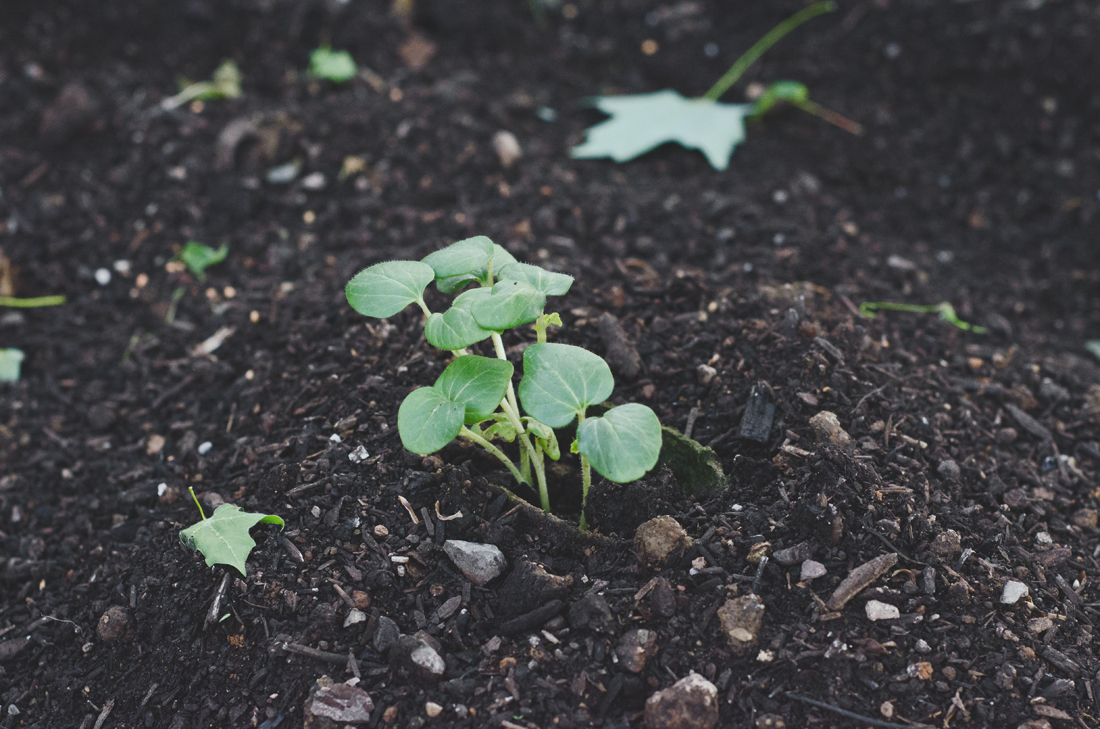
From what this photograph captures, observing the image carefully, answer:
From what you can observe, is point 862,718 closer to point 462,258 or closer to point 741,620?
point 741,620

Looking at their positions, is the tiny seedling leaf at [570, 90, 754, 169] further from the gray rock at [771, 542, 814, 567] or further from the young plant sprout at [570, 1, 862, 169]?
the gray rock at [771, 542, 814, 567]

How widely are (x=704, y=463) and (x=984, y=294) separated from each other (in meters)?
1.61

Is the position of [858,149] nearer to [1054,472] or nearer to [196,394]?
[1054,472]

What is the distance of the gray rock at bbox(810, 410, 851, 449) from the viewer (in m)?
1.84

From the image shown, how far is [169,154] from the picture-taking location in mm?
3049

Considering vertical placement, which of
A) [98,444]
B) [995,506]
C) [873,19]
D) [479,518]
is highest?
[873,19]

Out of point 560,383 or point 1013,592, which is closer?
point 560,383

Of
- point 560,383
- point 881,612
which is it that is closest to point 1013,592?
point 881,612

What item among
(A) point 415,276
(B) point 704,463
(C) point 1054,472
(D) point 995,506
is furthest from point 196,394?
(C) point 1054,472

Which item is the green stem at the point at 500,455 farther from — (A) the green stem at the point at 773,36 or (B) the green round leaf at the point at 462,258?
(A) the green stem at the point at 773,36

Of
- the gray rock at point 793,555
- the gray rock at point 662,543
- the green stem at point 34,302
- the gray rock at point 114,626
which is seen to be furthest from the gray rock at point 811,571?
the green stem at point 34,302

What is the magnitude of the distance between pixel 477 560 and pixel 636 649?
0.38 metres

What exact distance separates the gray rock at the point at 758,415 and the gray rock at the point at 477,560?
0.67 m

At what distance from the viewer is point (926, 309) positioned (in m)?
2.51
